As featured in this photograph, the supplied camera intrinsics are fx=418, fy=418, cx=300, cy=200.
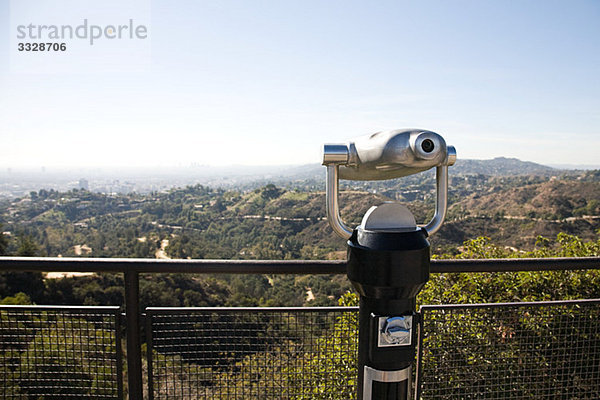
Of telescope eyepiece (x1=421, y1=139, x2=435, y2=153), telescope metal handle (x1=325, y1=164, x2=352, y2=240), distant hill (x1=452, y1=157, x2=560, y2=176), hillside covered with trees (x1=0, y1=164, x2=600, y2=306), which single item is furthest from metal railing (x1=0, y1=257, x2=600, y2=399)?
distant hill (x1=452, y1=157, x2=560, y2=176)

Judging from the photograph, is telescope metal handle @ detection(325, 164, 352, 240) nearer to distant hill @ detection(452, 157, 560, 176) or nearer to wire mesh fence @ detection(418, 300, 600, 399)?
wire mesh fence @ detection(418, 300, 600, 399)

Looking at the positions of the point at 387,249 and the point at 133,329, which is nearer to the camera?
the point at 387,249

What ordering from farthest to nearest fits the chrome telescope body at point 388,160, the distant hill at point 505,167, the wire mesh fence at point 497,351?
the distant hill at point 505,167, the wire mesh fence at point 497,351, the chrome telescope body at point 388,160

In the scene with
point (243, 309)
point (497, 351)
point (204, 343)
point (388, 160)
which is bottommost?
point (497, 351)

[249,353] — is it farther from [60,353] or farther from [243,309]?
[60,353]

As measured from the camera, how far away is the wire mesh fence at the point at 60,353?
4.39 ft

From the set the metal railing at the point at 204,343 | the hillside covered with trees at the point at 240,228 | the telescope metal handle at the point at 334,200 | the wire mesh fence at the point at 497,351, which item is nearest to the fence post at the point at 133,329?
the metal railing at the point at 204,343

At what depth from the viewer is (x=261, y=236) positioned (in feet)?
74.3

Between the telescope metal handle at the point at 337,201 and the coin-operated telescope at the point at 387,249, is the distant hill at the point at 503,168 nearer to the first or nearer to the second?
the telescope metal handle at the point at 337,201

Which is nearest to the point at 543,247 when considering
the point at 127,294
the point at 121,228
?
the point at 127,294

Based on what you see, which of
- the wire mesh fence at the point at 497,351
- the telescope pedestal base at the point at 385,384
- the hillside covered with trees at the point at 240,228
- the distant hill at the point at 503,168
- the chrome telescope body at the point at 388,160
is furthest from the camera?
the distant hill at the point at 503,168

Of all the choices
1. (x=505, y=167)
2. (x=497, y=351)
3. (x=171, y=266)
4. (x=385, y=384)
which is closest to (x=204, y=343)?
(x=171, y=266)

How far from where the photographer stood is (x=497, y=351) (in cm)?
160

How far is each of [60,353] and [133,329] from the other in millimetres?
276
